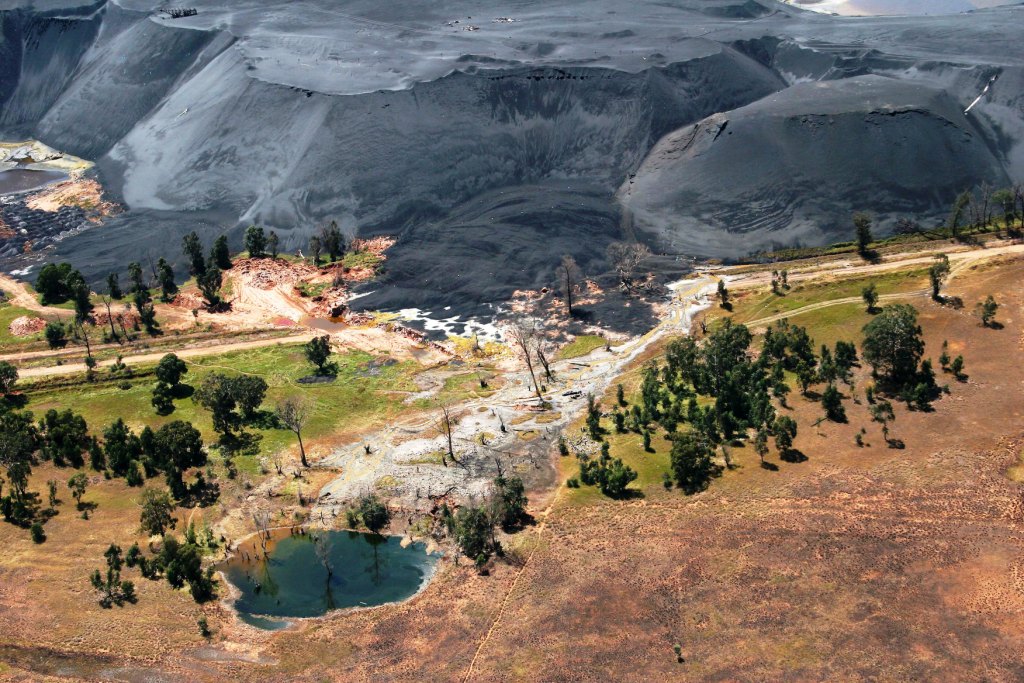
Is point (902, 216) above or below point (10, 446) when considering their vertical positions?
above

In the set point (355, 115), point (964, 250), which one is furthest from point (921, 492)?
point (355, 115)

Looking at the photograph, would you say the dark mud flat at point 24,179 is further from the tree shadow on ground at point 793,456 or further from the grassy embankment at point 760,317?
the tree shadow on ground at point 793,456

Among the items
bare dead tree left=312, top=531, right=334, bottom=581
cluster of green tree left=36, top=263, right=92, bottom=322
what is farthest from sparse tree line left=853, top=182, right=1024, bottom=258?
cluster of green tree left=36, top=263, right=92, bottom=322

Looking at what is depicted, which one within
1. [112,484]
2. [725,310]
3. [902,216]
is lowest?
[112,484]

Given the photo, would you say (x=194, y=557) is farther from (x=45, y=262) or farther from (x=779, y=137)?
(x=779, y=137)

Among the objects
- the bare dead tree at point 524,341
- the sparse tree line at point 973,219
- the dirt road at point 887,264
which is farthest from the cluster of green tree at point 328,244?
the sparse tree line at point 973,219
